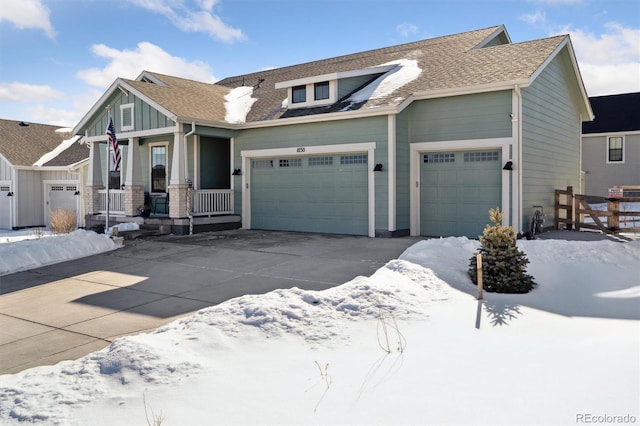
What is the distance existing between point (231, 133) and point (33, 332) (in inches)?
442

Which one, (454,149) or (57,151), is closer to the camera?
(454,149)

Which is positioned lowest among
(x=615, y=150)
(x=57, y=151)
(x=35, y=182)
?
(x=35, y=182)

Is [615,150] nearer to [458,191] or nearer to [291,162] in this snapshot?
[458,191]

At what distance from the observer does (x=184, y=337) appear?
17.1 ft

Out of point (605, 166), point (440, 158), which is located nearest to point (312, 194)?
point (440, 158)

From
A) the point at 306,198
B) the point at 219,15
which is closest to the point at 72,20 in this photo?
→ the point at 219,15

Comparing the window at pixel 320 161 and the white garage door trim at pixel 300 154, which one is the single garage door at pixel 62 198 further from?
the window at pixel 320 161

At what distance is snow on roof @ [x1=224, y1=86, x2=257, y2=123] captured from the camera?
17.1 metres

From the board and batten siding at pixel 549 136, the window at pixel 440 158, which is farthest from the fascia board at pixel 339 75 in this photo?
the board and batten siding at pixel 549 136

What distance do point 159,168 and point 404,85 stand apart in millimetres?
9270

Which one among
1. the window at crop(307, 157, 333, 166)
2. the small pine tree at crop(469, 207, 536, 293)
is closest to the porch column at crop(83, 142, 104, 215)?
the window at crop(307, 157, 333, 166)

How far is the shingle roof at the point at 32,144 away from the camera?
22.8 m

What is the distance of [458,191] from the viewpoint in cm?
1346

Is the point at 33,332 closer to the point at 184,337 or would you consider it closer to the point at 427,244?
the point at 184,337
